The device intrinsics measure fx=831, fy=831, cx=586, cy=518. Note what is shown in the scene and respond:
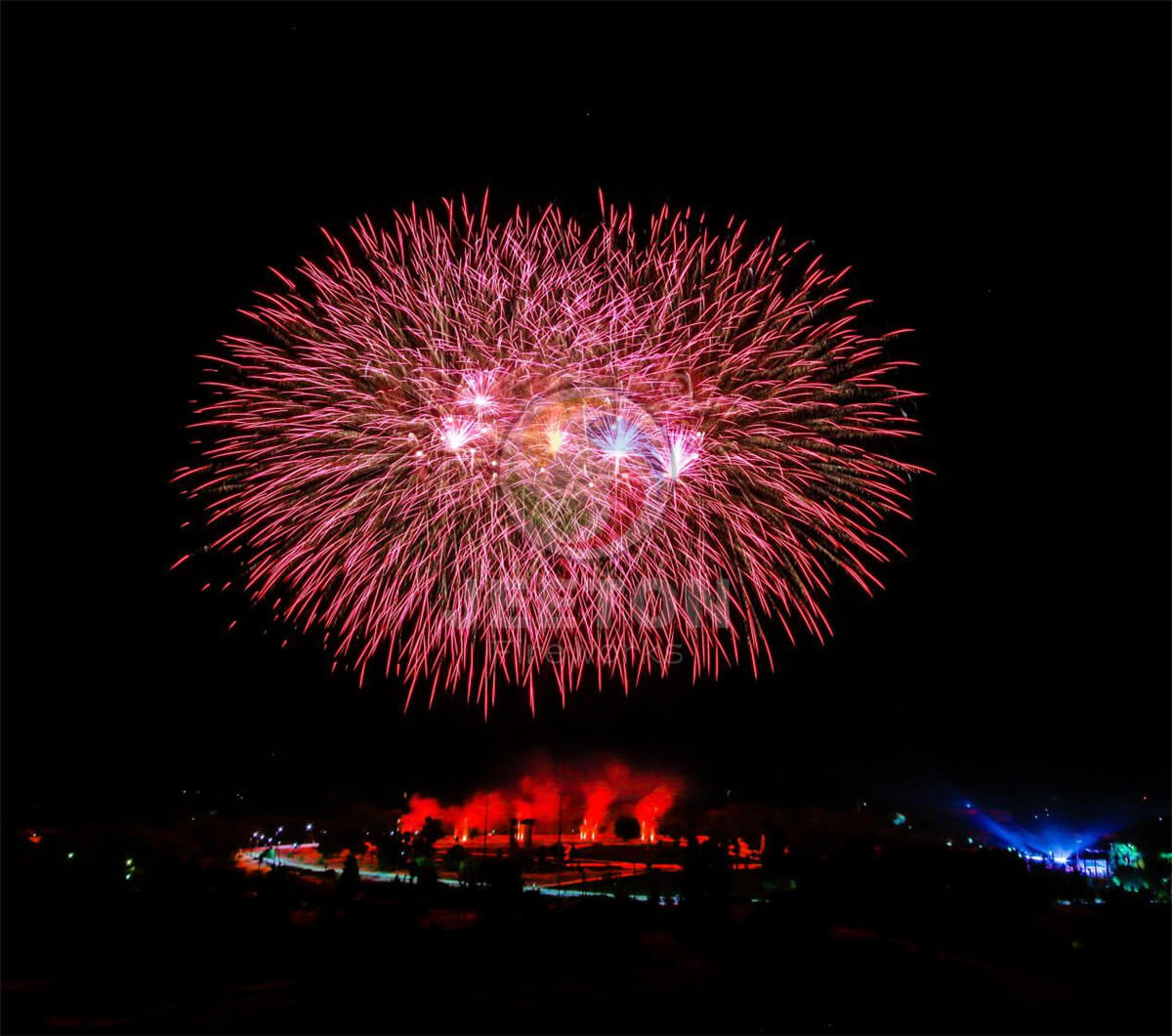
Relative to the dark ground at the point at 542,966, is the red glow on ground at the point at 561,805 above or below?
above

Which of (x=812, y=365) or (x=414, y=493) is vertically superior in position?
(x=812, y=365)

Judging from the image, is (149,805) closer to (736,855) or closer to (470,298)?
(736,855)

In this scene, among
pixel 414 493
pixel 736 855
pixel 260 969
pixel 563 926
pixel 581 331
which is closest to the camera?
pixel 260 969

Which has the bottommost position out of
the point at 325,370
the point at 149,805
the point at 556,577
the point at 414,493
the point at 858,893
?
the point at 858,893

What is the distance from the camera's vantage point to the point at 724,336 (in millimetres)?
12289

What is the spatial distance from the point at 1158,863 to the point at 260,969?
26.5 metres

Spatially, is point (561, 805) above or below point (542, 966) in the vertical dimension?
above

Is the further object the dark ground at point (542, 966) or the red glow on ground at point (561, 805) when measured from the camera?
the red glow on ground at point (561, 805)

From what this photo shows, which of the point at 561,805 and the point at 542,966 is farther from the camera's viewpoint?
the point at 561,805

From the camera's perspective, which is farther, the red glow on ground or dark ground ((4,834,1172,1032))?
the red glow on ground

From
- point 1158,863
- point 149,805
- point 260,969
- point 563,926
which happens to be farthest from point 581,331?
point 1158,863

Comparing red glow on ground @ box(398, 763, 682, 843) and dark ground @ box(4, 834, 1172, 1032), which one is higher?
red glow on ground @ box(398, 763, 682, 843)

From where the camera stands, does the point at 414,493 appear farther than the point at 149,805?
No

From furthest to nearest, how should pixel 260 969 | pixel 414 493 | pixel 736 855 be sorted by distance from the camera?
pixel 736 855 → pixel 414 493 → pixel 260 969
